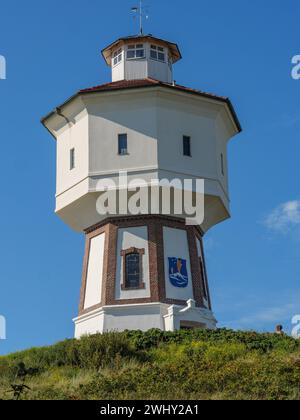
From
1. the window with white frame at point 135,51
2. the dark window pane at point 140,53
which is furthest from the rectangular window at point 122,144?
the dark window pane at point 140,53

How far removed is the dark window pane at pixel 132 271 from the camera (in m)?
38.5

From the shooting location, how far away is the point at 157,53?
4397cm

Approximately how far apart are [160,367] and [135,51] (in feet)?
64.7

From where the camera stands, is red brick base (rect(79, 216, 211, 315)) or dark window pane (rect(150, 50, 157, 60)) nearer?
red brick base (rect(79, 216, 211, 315))

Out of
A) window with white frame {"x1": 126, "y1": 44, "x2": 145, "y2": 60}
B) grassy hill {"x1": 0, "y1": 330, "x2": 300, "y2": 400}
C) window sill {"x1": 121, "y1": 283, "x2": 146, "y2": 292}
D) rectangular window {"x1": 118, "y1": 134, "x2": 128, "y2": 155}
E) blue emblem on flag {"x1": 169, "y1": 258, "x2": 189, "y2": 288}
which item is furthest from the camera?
window with white frame {"x1": 126, "y1": 44, "x2": 145, "y2": 60}

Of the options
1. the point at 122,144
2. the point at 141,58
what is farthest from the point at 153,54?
the point at 122,144

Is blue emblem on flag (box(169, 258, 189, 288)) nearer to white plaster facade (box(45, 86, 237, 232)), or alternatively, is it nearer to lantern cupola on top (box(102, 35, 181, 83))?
white plaster facade (box(45, 86, 237, 232))

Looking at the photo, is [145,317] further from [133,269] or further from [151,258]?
[151,258]

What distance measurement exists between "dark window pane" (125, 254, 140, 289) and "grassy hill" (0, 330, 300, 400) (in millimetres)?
3779

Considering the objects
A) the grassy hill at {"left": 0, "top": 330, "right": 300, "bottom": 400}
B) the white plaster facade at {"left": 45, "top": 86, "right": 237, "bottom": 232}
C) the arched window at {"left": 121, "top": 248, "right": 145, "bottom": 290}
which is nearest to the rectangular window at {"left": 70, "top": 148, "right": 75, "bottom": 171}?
the white plaster facade at {"left": 45, "top": 86, "right": 237, "bottom": 232}

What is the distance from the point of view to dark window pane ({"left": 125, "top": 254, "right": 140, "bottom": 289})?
38.5 m

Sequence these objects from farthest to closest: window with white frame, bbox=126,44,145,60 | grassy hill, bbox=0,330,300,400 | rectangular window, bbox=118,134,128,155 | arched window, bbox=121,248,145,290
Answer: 1. window with white frame, bbox=126,44,145,60
2. rectangular window, bbox=118,134,128,155
3. arched window, bbox=121,248,145,290
4. grassy hill, bbox=0,330,300,400

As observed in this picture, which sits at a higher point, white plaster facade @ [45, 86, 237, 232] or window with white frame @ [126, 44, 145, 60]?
window with white frame @ [126, 44, 145, 60]

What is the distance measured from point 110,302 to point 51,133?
9.00m
